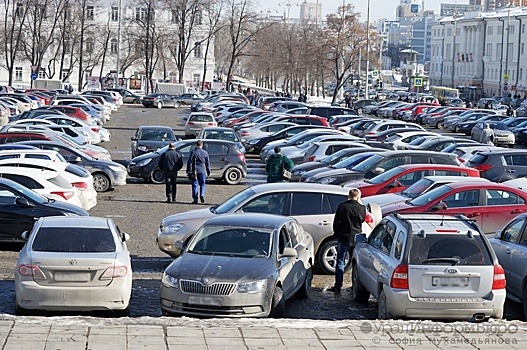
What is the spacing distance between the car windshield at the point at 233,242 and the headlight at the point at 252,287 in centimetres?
74

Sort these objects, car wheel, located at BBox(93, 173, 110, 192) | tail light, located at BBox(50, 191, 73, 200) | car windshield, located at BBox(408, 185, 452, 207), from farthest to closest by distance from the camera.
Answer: car wheel, located at BBox(93, 173, 110, 192), tail light, located at BBox(50, 191, 73, 200), car windshield, located at BBox(408, 185, 452, 207)

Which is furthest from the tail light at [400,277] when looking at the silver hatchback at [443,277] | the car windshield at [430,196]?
the car windshield at [430,196]

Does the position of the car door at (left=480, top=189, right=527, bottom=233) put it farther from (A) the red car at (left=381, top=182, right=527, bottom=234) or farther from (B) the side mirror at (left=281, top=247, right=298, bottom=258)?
(B) the side mirror at (left=281, top=247, right=298, bottom=258)

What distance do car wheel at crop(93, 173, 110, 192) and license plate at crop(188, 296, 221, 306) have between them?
15.2 meters

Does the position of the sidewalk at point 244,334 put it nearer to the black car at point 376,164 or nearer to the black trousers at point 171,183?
the black car at point 376,164

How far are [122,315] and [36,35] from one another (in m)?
81.8

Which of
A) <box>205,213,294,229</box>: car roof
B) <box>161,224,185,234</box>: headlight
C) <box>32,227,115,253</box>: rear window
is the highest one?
<box>205,213,294,229</box>: car roof

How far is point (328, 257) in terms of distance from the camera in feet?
52.3

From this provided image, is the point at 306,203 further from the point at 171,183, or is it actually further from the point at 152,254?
the point at 171,183

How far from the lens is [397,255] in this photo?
1195 cm

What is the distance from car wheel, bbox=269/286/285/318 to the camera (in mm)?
12156

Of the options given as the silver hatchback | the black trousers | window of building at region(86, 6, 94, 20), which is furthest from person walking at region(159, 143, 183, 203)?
window of building at region(86, 6, 94, 20)

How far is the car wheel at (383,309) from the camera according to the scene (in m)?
11.8

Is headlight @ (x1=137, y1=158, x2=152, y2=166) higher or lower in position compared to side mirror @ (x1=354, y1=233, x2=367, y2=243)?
lower
